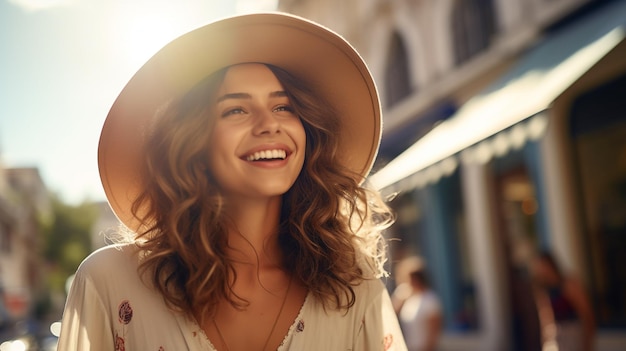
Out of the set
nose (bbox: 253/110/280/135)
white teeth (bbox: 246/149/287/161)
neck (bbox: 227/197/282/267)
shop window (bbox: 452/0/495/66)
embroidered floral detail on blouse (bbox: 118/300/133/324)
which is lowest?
embroidered floral detail on blouse (bbox: 118/300/133/324)

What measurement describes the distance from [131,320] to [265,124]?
608 millimetres

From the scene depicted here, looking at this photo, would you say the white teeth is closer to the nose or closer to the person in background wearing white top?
the nose

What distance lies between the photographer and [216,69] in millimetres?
2176

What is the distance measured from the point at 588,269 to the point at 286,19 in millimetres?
8057

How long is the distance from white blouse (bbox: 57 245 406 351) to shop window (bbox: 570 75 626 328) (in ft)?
24.0

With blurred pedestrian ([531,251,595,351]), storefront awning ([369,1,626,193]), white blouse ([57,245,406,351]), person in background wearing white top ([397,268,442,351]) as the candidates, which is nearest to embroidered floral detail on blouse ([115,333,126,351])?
white blouse ([57,245,406,351])

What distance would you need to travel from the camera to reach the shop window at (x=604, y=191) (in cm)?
879

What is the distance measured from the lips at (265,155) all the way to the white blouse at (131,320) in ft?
1.28

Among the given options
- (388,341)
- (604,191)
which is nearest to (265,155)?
(388,341)

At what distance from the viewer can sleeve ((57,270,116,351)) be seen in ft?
6.12

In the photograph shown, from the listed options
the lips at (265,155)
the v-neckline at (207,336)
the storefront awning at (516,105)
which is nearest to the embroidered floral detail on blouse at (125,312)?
the v-neckline at (207,336)

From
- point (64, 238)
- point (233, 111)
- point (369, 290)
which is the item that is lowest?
point (369, 290)

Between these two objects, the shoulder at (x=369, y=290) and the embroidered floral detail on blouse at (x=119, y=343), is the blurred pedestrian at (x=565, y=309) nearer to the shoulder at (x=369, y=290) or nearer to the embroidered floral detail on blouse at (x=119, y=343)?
the shoulder at (x=369, y=290)

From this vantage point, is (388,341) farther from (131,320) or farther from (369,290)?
(131,320)
